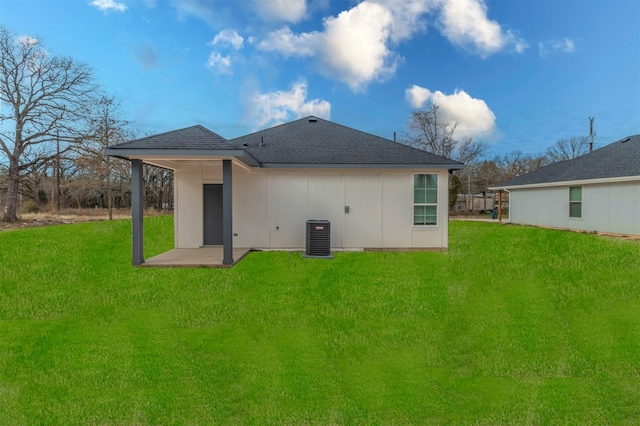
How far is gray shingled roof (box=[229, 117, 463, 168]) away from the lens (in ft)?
31.2

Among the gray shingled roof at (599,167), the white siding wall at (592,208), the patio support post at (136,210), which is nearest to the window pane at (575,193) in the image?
the white siding wall at (592,208)

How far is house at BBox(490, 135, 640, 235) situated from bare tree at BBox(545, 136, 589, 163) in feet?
59.3

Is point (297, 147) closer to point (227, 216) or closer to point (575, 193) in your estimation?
point (227, 216)

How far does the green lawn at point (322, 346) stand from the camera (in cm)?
312

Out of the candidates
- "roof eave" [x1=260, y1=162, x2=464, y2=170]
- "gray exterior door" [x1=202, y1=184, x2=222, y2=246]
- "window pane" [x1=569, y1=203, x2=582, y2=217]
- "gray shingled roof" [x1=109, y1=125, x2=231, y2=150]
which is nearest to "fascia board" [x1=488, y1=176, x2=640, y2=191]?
"window pane" [x1=569, y1=203, x2=582, y2=217]

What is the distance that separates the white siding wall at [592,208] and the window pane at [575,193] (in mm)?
213

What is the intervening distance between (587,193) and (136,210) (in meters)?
16.2

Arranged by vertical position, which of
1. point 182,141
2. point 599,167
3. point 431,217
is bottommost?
point 431,217

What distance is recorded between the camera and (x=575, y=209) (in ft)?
48.3

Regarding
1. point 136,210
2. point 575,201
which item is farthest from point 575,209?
point 136,210

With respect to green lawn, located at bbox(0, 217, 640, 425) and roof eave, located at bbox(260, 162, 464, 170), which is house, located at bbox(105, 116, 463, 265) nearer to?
roof eave, located at bbox(260, 162, 464, 170)

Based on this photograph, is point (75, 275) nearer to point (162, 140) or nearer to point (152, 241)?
point (162, 140)

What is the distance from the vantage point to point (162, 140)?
7500mm

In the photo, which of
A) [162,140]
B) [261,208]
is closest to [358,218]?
[261,208]
